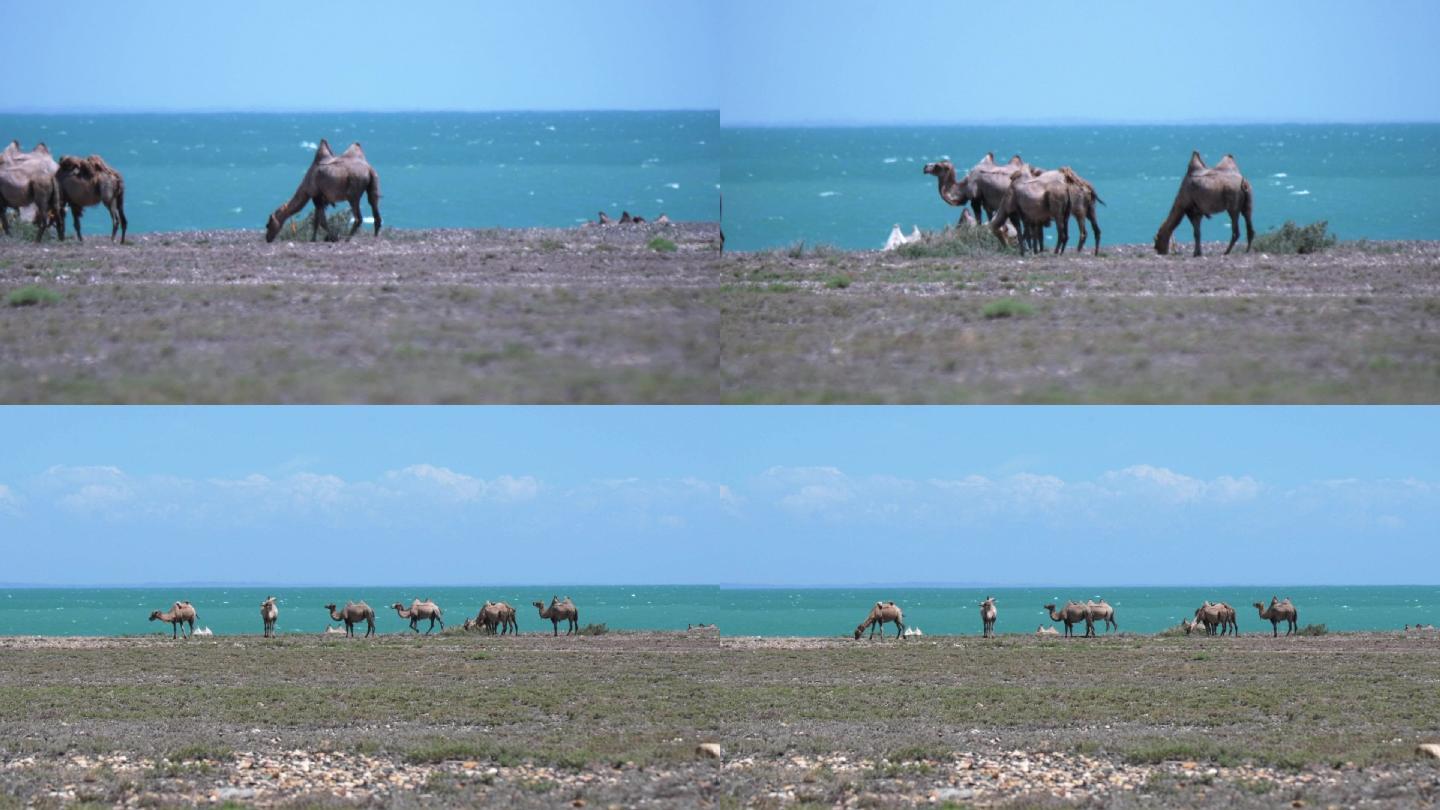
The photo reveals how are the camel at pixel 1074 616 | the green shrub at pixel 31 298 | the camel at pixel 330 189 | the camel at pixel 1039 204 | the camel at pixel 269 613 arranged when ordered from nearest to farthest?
the green shrub at pixel 31 298
the camel at pixel 1039 204
the camel at pixel 330 189
the camel at pixel 269 613
the camel at pixel 1074 616

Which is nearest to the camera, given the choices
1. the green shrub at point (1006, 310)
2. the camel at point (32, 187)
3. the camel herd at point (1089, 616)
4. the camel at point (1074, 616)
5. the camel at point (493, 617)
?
the green shrub at point (1006, 310)

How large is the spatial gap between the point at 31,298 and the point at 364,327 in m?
4.16

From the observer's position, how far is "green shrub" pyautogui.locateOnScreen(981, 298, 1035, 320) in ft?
58.0

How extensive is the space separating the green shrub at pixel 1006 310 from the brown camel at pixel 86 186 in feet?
45.7

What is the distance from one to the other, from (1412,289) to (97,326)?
15165 millimetres

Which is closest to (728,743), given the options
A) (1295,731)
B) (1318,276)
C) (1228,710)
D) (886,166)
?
(1295,731)

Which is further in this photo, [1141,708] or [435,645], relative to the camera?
[435,645]

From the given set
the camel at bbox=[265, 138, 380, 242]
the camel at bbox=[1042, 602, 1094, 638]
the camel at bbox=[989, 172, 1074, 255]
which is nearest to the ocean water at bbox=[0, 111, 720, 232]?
the camel at bbox=[265, 138, 380, 242]

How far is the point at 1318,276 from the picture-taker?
2055 cm

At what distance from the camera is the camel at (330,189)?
2503cm

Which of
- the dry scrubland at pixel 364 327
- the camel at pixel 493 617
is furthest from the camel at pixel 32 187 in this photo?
the camel at pixel 493 617

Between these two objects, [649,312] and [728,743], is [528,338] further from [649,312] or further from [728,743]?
[728,743]

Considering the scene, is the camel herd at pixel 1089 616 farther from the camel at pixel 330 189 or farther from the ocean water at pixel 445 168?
the camel at pixel 330 189

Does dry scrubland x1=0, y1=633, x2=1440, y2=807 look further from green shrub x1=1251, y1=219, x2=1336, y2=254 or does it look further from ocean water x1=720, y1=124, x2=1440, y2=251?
green shrub x1=1251, y1=219, x2=1336, y2=254
